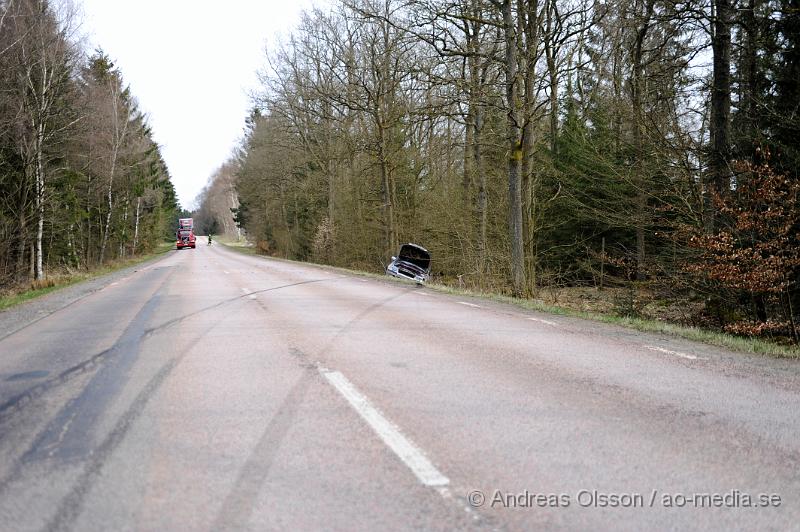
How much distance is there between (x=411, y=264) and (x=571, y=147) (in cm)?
1005

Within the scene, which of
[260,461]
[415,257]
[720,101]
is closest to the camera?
[260,461]

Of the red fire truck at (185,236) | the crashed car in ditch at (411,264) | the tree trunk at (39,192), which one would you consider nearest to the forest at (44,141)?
the tree trunk at (39,192)

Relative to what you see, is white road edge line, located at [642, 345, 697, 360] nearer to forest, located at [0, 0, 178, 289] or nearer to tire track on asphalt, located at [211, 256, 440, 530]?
tire track on asphalt, located at [211, 256, 440, 530]

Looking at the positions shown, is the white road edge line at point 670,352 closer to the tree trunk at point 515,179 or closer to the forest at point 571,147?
Result: the forest at point 571,147

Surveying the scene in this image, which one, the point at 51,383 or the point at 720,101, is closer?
the point at 51,383

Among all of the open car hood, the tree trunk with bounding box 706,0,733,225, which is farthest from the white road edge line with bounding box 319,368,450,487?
the open car hood

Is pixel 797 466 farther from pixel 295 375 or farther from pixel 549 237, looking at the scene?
pixel 549 237

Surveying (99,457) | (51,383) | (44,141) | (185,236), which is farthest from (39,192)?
(185,236)

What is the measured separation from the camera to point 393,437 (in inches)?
152

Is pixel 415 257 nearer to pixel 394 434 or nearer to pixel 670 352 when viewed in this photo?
pixel 670 352

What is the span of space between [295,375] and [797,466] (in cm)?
392

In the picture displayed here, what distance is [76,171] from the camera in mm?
31109

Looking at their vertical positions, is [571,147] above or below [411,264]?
above

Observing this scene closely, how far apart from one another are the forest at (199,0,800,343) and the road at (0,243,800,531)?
462 cm
